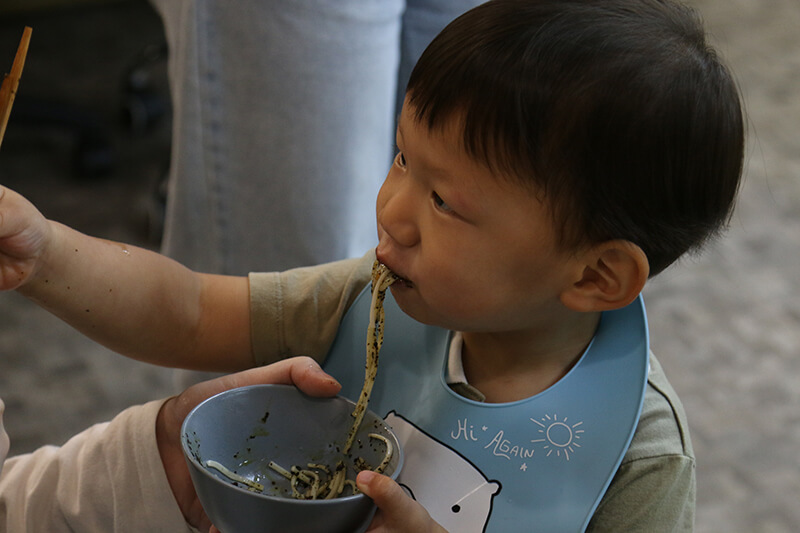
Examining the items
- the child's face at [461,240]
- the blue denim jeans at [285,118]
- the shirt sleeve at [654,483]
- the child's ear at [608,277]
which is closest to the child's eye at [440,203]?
the child's face at [461,240]

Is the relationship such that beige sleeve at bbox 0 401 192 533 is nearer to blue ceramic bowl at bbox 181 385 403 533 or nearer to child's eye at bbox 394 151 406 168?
blue ceramic bowl at bbox 181 385 403 533

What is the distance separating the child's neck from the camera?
2.89ft

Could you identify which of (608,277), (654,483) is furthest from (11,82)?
(654,483)

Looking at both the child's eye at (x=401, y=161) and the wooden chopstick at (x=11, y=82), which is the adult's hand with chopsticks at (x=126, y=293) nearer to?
the wooden chopstick at (x=11, y=82)

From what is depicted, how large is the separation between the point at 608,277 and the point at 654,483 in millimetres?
193

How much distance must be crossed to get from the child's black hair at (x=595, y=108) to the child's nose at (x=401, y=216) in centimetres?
7

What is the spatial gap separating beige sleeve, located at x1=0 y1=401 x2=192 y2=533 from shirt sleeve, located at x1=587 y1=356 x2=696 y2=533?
1.37 ft

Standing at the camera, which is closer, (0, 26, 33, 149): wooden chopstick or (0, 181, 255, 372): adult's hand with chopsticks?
(0, 26, 33, 149): wooden chopstick

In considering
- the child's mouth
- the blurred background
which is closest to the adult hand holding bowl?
the child's mouth

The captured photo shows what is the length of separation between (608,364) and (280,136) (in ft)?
1.89

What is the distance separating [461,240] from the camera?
2.48ft

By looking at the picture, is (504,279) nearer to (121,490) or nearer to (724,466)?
(121,490)

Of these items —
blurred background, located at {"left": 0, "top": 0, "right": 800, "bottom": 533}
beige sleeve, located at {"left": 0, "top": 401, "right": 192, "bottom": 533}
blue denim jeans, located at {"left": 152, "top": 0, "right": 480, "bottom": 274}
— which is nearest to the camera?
beige sleeve, located at {"left": 0, "top": 401, "right": 192, "bottom": 533}

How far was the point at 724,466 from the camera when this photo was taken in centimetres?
173
